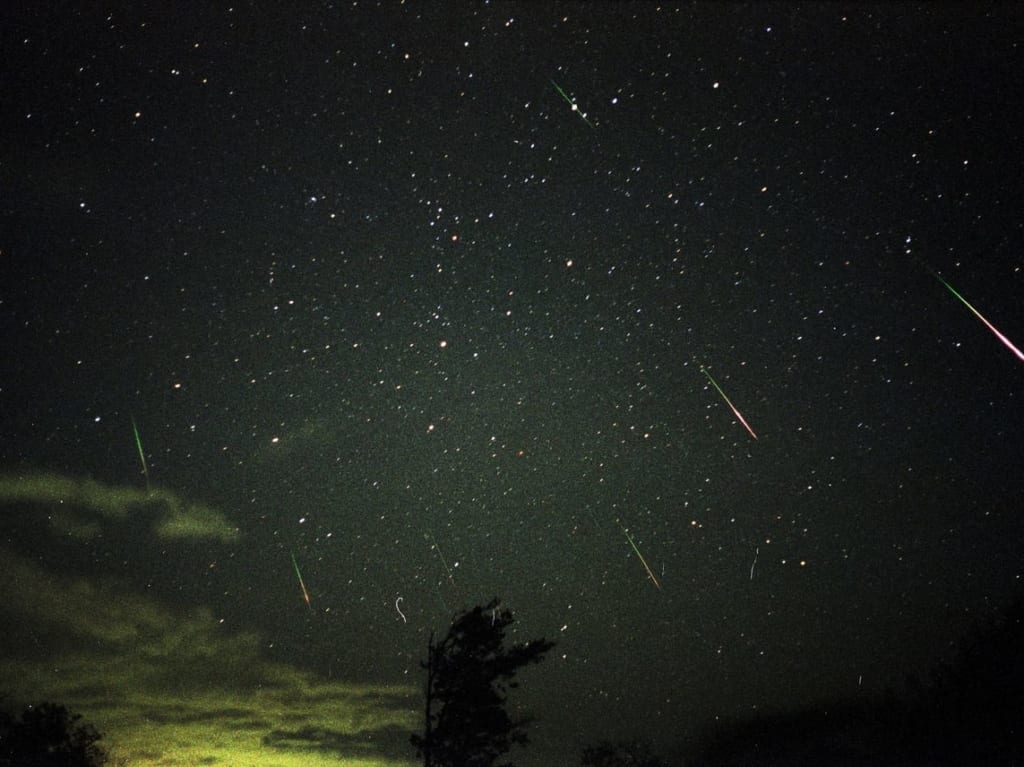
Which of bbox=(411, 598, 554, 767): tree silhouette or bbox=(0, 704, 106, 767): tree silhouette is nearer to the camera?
bbox=(411, 598, 554, 767): tree silhouette

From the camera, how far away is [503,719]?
28.4 meters

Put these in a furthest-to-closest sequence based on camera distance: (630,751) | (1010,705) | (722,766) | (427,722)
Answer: (630,751), (722,766), (1010,705), (427,722)

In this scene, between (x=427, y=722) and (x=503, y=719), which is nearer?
(x=427, y=722)

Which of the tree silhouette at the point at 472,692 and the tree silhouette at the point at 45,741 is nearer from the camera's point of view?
the tree silhouette at the point at 472,692

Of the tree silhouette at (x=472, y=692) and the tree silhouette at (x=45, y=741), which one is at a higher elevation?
the tree silhouette at (x=45, y=741)

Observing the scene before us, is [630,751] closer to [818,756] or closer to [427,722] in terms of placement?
[818,756]

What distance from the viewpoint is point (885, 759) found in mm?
35594

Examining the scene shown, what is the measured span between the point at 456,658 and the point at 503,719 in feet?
10.7

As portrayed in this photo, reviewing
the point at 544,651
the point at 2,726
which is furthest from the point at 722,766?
the point at 2,726

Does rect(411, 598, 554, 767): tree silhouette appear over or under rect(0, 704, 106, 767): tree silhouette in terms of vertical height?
under

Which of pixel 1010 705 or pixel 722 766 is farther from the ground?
pixel 722 766

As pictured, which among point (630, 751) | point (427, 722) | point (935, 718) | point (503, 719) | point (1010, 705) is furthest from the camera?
point (630, 751)

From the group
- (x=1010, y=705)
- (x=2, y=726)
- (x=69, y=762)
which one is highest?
(x=2, y=726)

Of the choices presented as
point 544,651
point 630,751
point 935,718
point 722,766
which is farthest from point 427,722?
point 630,751
